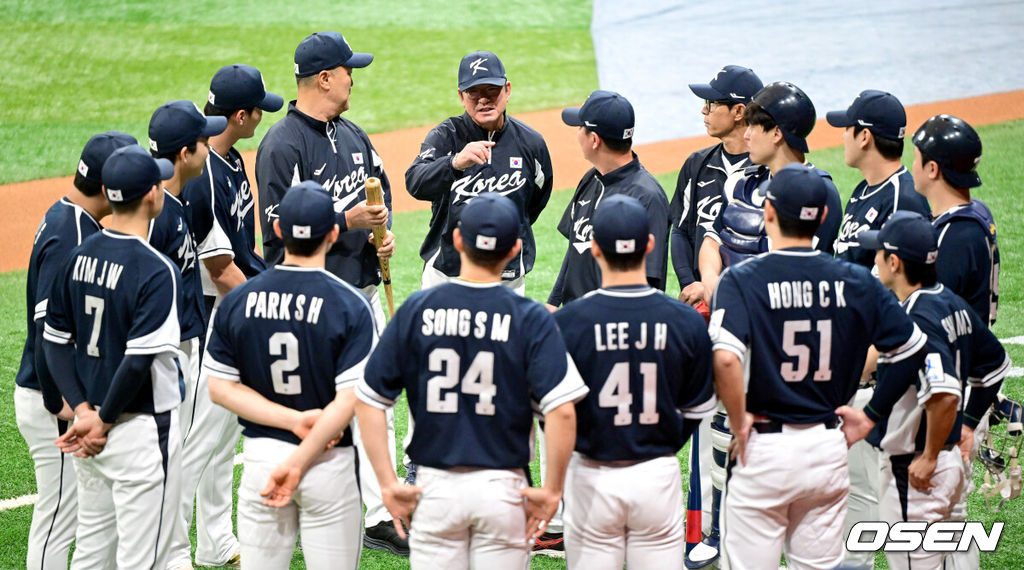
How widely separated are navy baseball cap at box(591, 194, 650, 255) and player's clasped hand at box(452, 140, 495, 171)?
167cm

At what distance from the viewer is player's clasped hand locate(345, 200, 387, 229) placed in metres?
5.20

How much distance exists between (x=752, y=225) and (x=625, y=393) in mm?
1574

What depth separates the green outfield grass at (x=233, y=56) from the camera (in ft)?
47.6

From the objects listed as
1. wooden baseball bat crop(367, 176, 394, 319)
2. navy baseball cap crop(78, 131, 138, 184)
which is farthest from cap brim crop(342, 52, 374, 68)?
navy baseball cap crop(78, 131, 138, 184)

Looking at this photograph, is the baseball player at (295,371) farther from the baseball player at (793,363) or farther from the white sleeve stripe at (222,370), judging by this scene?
the baseball player at (793,363)

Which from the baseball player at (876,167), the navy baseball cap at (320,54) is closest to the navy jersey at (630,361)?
the baseball player at (876,167)

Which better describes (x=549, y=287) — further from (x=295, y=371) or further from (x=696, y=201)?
(x=295, y=371)

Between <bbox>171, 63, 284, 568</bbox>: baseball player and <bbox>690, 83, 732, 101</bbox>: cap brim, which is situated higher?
<bbox>690, 83, 732, 101</bbox>: cap brim

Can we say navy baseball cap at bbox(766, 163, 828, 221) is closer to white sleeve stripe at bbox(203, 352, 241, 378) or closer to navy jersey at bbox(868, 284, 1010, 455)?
navy jersey at bbox(868, 284, 1010, 455)

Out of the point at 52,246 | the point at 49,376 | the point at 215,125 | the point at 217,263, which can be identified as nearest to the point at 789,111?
the point at 215,125

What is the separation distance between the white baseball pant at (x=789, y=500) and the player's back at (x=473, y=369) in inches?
32.5

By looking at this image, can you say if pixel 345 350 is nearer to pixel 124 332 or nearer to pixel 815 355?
pixel 124 332

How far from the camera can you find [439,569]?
3.60 m

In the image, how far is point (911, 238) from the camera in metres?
3.99
